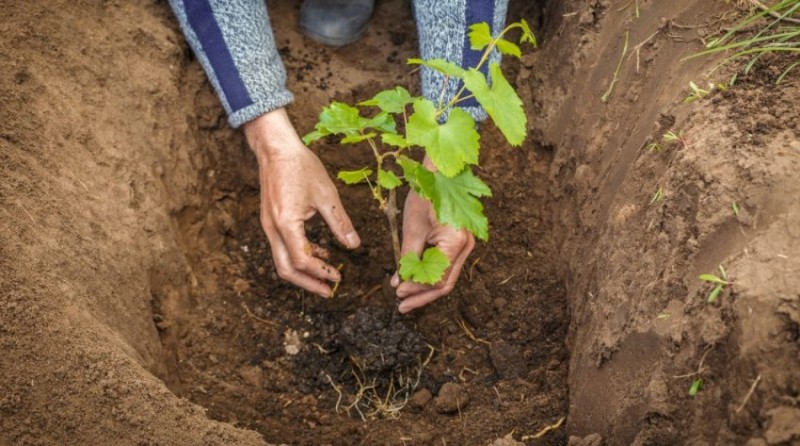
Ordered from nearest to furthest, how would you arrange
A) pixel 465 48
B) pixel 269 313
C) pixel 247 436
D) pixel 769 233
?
pixel 769 233, pixel 247 436, pixel 465 48, pixel 269 313

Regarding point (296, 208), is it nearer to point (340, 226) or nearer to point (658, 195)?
point (340, 226)

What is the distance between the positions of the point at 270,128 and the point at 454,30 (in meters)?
0.67

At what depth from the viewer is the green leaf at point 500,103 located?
5.03 ft

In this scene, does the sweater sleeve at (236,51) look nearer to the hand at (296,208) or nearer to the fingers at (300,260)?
the hand at (296,208)

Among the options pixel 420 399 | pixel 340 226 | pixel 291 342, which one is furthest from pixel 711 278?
pixel 291 342

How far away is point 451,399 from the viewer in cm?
201

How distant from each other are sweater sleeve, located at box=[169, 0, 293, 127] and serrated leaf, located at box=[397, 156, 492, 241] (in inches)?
33.5

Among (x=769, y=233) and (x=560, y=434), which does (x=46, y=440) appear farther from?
(x=769, y=233)

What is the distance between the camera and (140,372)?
171 centimetres

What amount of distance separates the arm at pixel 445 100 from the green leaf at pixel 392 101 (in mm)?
365

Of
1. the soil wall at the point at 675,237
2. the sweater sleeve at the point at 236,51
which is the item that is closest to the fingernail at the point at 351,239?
the sweater sleeve at the point at 236,51

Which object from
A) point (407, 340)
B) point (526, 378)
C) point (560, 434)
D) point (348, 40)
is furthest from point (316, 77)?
point (560, 434)

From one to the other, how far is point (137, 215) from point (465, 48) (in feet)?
3.57

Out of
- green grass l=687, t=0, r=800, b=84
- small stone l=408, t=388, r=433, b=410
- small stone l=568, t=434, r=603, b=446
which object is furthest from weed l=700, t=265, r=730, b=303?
small stone l=408, t=388, r=433, b=410
